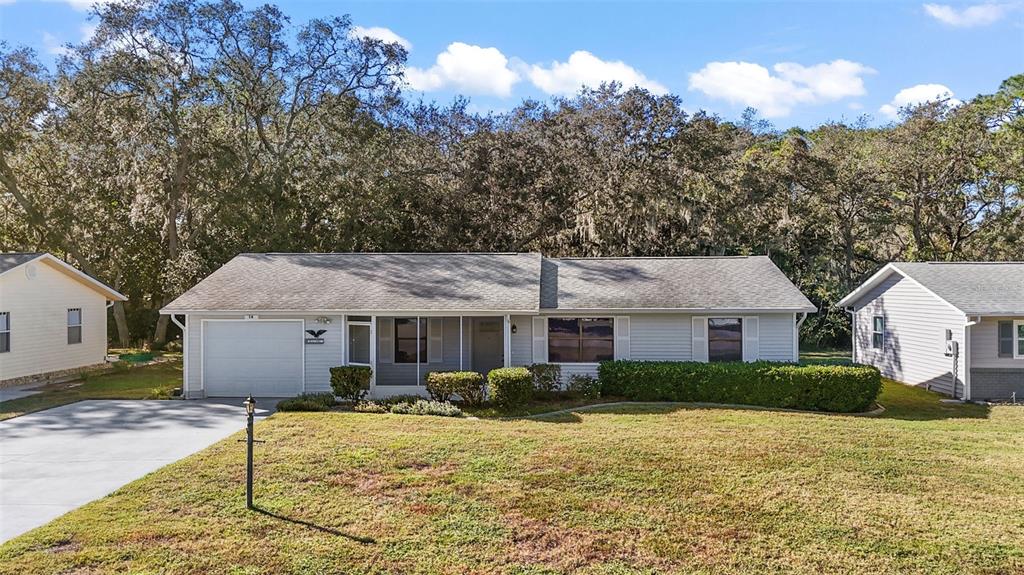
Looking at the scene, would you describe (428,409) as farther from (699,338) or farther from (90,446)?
(699,338)

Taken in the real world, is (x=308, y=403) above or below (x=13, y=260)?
below

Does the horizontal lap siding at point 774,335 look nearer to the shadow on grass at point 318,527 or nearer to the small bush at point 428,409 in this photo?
the small bush at point 428,409

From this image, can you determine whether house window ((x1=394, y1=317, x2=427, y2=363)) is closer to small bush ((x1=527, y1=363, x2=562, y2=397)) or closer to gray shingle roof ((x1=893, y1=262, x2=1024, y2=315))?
small bush ((x1=527, y1=363, x2=562, y2=397))

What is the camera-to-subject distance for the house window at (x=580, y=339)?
15984 mm

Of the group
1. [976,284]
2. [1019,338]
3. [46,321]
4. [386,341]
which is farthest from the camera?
[46,321]

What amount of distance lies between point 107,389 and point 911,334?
2075 cm

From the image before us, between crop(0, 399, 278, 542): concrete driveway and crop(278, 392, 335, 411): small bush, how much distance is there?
1.31ft

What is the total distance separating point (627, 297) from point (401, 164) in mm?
13940

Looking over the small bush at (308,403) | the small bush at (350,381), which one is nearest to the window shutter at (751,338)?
the small bush at (350,381)

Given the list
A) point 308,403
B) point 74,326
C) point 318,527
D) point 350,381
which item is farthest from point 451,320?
point 74,326

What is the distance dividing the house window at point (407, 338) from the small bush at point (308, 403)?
2.41 meters

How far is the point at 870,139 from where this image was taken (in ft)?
95.5

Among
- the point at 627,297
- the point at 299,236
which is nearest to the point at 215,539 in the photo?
the point at 627,297

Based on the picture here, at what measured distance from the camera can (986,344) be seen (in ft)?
51.8
